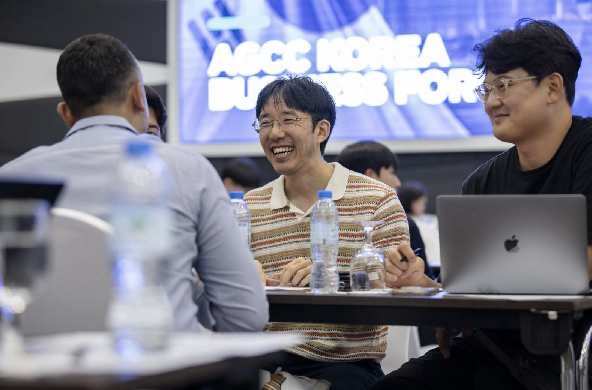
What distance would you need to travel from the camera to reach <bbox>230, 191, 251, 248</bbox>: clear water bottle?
2.49 meters

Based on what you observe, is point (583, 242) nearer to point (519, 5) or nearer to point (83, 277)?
point (83, 277)

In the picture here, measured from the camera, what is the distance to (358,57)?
5250mm

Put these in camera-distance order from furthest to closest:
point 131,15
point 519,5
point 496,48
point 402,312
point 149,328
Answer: point 131,15
point 519,5
point 496,48
point 402,312
point 149,328

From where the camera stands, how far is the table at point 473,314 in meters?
1.68

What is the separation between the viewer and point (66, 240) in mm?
1223

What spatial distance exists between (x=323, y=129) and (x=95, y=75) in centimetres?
122

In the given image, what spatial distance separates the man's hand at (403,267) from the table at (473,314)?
217 millimetres

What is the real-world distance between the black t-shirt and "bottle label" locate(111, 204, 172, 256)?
1497 mm

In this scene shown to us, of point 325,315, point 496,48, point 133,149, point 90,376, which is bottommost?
point 325,315

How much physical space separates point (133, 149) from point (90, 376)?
314 mm

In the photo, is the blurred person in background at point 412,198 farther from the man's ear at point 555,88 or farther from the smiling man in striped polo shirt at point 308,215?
the man's ear at point 555,88

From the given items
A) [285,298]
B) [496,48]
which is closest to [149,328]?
[285,298]

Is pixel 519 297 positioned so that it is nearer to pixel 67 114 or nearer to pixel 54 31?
pixel 67 114

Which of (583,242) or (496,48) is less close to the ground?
(496,48)
